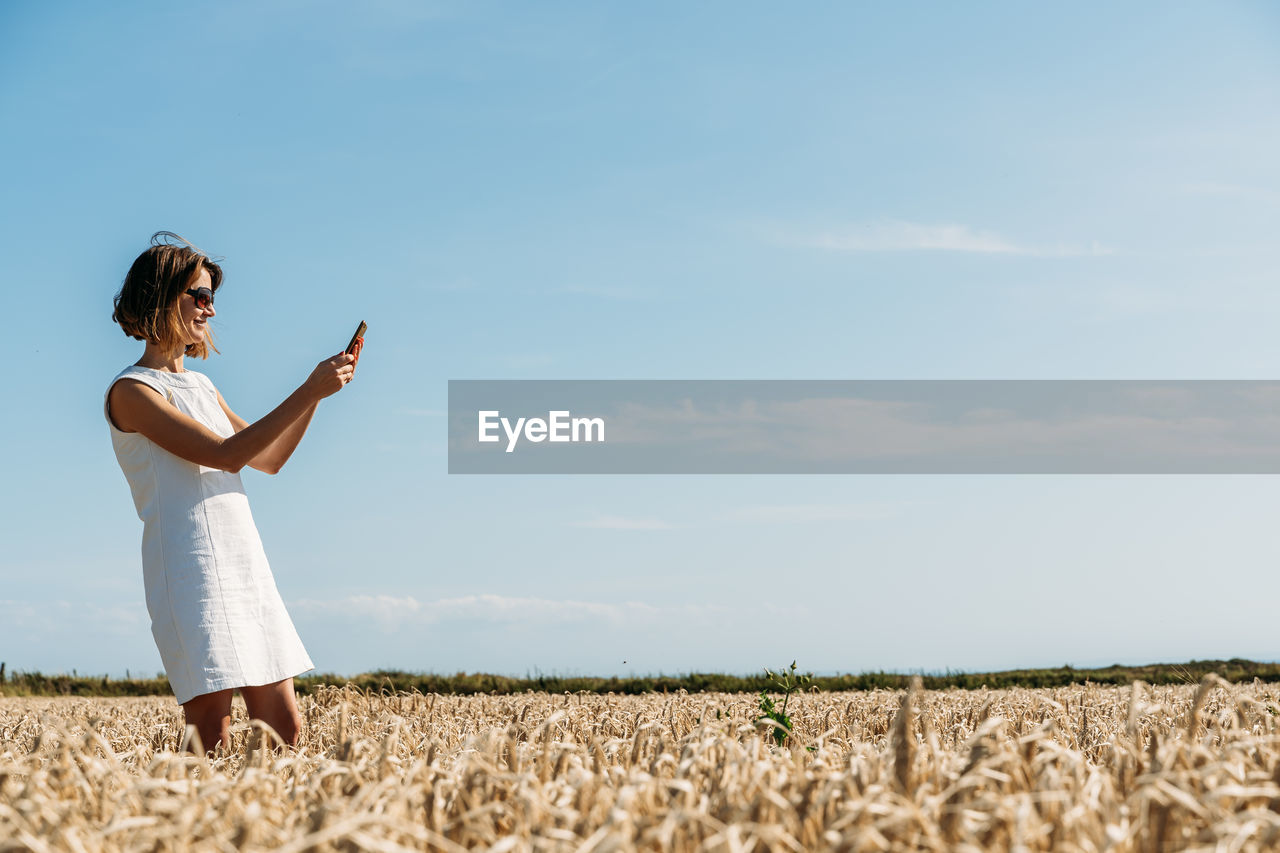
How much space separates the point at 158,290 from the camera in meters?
4.91

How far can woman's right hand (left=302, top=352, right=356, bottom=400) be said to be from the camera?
15.4 feet

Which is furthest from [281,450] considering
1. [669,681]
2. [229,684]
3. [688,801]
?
[669,681]

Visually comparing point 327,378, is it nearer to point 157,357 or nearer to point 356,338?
point 356,338

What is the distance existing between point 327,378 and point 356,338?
0.32m

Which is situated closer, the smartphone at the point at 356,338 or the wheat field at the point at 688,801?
the wheat field at the point at 688,801

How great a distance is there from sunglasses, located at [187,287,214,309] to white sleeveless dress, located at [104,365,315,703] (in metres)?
0.37

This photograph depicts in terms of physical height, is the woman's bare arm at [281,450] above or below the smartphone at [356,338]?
below

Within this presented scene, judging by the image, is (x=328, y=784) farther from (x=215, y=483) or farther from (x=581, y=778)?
(x=215, y=483)

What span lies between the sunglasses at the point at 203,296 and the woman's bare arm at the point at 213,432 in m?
0.54

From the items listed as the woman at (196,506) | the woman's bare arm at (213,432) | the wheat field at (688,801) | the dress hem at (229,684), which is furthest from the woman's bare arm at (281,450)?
the wheat field at (688,801)

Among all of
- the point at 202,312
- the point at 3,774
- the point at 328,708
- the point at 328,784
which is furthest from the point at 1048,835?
the point at 328,708

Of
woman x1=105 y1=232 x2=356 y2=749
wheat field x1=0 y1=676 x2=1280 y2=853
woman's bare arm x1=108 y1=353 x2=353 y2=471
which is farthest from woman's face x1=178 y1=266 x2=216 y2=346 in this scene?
wheat field x1=0 y1=676 x2=1280 y2=853

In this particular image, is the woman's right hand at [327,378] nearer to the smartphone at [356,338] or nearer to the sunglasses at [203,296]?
the smartphone at [356,338]

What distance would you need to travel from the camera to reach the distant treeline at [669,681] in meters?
13.8
